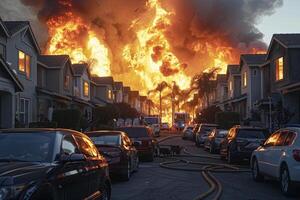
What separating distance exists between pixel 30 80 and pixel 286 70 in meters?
16.8

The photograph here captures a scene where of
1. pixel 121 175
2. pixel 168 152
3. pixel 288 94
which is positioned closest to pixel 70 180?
pixel 121 175

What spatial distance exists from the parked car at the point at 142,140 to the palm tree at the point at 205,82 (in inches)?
2198

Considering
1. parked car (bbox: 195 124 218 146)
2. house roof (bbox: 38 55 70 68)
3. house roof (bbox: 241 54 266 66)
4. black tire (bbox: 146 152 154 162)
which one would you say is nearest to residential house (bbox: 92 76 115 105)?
house roof (bbox: 38 55 70 68)

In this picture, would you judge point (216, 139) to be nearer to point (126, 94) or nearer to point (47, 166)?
point (47, 166)

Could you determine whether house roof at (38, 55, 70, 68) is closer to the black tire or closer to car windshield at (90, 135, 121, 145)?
the black tire

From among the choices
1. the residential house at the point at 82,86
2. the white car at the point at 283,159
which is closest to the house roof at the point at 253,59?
the residential house at the point at 82,86

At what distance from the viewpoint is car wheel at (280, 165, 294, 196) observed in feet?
40.9

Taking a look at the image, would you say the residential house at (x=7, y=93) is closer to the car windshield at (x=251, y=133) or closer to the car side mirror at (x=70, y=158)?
the car windshield at (x=251, y=133)

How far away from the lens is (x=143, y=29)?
3189 inches

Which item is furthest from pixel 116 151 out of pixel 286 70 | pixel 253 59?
pixel 253 59

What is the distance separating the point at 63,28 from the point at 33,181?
6421 centimetres

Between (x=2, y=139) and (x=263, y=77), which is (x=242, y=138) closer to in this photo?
(x=2, y=139)

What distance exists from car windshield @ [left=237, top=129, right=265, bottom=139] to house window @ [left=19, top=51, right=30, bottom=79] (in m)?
16.0

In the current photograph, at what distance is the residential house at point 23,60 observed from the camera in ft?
100
